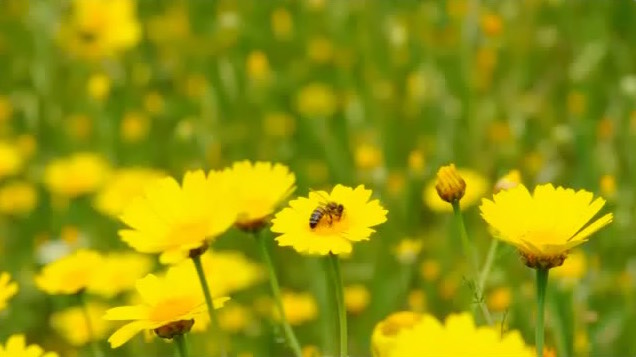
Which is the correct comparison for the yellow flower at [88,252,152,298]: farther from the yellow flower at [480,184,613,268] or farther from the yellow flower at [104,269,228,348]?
the yellow flower at [480,184,613,268]

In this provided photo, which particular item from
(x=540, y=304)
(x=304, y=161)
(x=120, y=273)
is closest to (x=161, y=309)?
(x=540, y=304)

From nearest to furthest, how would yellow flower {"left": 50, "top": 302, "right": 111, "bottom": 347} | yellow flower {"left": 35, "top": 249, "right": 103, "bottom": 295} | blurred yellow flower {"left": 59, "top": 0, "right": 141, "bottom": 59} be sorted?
yellow flower {"left": 35, "top": 249, "right": 103, "bottom": 295}
yellow flower {"left": 50, "top": 302, "right": 111, "bottom": 347}
blurred yellow flower {"left": 59, "top": 0, "right": 141, "bottom": 59}

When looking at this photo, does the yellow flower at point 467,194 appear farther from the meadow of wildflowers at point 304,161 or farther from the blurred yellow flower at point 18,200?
the blurred yellow flower at point 18,200

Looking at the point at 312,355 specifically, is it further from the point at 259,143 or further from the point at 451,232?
the point at 259,143

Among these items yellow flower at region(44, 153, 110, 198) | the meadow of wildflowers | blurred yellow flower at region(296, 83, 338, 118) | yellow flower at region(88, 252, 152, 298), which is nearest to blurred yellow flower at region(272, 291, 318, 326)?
the meadow of wildflowers

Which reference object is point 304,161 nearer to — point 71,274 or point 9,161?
point 9,161

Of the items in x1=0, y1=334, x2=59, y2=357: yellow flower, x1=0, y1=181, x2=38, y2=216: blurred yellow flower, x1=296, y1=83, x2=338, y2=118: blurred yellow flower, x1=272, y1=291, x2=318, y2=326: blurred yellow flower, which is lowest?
x1=0, y1=334, x2=59, y2=357: yellow flower
